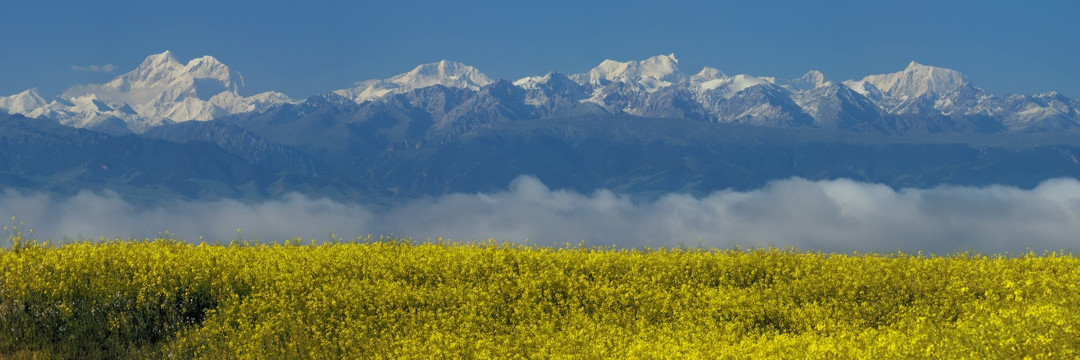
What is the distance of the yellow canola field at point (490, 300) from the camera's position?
17.0 m

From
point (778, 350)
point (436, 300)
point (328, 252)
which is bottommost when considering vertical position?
point (778, 350)

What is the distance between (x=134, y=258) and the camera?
20016mm

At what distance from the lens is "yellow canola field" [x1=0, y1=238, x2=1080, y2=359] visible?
55.7ft

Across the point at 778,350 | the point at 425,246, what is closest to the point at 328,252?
the point at 425,246

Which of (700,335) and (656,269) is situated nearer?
(700,335)

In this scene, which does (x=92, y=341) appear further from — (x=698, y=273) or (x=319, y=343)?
(x=698, y=273)

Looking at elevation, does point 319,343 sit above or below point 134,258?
below

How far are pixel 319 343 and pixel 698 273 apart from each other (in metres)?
8.34

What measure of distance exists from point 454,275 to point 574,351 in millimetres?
4872

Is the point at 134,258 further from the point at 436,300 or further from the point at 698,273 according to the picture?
the point at 698,273

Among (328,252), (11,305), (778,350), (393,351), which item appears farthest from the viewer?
(328,252)

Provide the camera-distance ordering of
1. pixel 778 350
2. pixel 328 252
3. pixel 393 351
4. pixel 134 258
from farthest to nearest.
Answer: pixel 328 252, pixel 134 258, pixel 393 351, pixel 778 350

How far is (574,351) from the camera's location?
1617 cm

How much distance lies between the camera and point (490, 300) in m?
19.0
